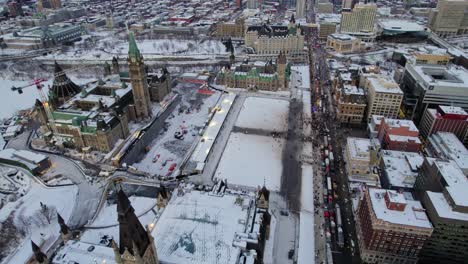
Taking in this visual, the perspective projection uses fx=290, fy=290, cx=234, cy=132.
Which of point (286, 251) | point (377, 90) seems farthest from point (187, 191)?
point (377, 90)

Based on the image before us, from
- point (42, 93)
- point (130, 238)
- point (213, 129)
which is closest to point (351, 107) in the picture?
point (213, 129)

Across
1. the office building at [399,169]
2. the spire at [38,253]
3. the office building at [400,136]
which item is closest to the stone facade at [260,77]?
the office building at [400,136]

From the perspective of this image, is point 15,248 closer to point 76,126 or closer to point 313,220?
point 76,126

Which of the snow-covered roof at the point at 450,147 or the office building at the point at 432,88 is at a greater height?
the office building at the point at 432,88

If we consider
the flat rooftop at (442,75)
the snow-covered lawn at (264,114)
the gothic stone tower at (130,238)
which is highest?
the gothic stone tower at (130,238)

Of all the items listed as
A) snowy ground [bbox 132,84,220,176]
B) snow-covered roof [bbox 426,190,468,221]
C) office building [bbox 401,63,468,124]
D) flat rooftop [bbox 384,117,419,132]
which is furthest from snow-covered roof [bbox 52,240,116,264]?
office building [bbox 401,63,468,124]

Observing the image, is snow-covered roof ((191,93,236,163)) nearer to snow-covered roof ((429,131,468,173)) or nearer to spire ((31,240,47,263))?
spire ((31,240,47,263))

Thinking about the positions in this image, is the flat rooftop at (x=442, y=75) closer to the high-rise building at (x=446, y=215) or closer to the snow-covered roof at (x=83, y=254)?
the high-rise building at (x=446, y=215)
